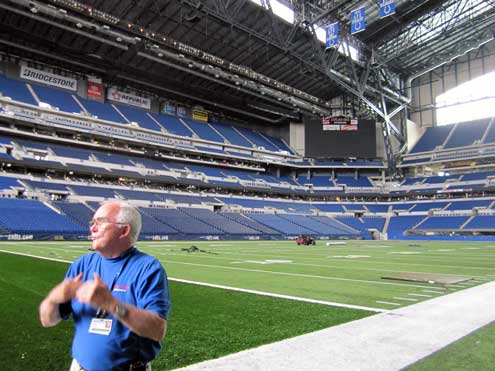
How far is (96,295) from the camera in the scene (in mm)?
1670

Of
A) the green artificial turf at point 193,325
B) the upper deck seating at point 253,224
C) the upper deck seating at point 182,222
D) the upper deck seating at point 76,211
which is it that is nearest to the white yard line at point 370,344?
the green artificial turf at point 193,325

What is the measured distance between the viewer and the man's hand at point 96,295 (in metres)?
1.66

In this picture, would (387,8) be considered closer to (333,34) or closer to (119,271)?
(333,34)

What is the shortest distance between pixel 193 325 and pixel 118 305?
356cm

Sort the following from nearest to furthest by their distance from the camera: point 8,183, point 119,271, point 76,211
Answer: point 119,271 → point 8,183 → point 76,211

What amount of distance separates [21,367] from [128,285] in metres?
2.29

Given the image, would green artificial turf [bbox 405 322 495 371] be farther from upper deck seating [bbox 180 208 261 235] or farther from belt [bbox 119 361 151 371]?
upper deck seating [bbox 180 208 261 235]

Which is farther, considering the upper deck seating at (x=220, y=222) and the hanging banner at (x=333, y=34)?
the upper deck seating at (x=220, y=222)

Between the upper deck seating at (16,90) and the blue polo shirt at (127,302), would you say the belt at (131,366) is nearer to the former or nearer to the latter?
the blue polo shirt at (127,302)

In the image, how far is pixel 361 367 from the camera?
3.35 m

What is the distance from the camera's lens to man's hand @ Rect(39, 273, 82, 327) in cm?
180

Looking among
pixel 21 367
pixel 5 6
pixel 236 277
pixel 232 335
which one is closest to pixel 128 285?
pixel 21 367

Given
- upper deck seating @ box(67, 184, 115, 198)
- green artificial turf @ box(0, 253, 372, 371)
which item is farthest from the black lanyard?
upper deck seating @ box(67, 184, 115, 198)

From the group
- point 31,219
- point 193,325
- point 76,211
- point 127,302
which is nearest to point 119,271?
point 127,302
